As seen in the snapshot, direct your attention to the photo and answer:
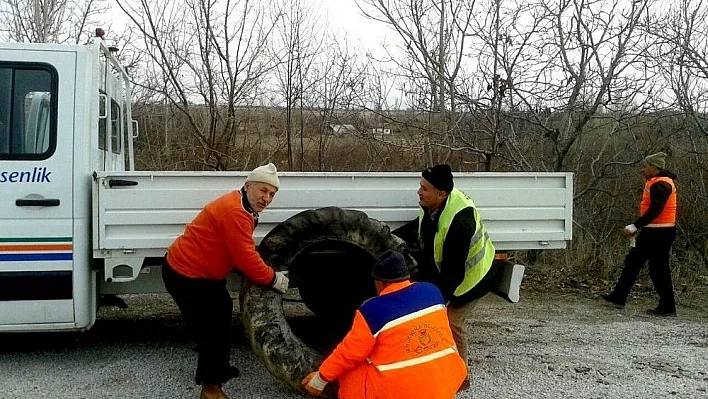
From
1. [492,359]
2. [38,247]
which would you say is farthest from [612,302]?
Answer: [38,247]

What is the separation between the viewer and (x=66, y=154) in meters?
4.64

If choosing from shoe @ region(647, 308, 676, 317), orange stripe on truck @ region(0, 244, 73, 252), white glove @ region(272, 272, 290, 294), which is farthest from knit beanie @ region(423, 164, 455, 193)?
shoe @ region(647, 308, 676, 317)

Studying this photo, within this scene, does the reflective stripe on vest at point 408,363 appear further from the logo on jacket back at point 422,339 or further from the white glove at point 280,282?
the white glove at point 280,282

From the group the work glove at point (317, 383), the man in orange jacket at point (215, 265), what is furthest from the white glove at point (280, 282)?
the work glove at point (317, 383)

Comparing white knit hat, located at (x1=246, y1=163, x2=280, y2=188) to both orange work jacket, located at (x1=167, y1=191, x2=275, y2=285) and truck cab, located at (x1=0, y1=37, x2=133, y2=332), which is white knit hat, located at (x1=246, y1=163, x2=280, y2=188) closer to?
orange work jacket, located at (x1=167, y1=191, x2=275, y2=285)

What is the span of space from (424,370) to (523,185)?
7.92ft

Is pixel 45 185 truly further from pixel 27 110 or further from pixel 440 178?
pixel 440 178

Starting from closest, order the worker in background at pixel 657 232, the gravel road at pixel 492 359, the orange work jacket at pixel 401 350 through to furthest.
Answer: the orange work jacket at pixel 401 350
the gravel road at pixel 492 359
the worker in background at pixel 657 232

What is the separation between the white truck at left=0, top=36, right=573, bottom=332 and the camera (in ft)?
15.0

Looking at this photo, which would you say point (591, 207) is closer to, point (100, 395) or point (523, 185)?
point (523, 185)

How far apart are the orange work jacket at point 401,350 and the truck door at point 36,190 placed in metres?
2.27

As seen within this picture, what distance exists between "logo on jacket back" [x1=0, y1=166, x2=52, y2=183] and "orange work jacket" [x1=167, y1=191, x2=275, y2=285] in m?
1.04

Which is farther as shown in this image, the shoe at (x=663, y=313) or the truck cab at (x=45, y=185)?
the shoe at (x=663, y=313)

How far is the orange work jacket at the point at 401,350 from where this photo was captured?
10.2 ft
